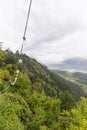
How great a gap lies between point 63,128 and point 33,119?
10010 millimetres

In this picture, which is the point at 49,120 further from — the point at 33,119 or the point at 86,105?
the point at 86,105

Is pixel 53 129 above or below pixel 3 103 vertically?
below

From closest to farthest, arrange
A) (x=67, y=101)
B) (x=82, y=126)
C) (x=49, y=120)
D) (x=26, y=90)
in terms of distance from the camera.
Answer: (x=82, y=126)
(x=49, y=120)
(x=26, y=90)
(x=67, y=101)

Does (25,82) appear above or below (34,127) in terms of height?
above

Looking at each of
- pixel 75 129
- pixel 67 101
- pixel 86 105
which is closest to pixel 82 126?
pixel 75 129

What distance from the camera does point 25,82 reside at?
104375 millimetres

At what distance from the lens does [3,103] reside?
133ft

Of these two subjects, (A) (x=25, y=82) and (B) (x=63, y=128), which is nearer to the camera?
(B) (x=63, y=128)

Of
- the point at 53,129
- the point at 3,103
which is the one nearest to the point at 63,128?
the point at 53,129

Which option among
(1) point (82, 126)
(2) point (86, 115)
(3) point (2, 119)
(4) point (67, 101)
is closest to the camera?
(3) point (2, 119)

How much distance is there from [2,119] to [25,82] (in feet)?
218

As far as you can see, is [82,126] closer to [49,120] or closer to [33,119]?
[33,119]

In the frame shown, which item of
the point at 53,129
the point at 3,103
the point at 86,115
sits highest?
the point at 3,103

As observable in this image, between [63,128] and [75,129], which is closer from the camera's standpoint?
[75,129]
